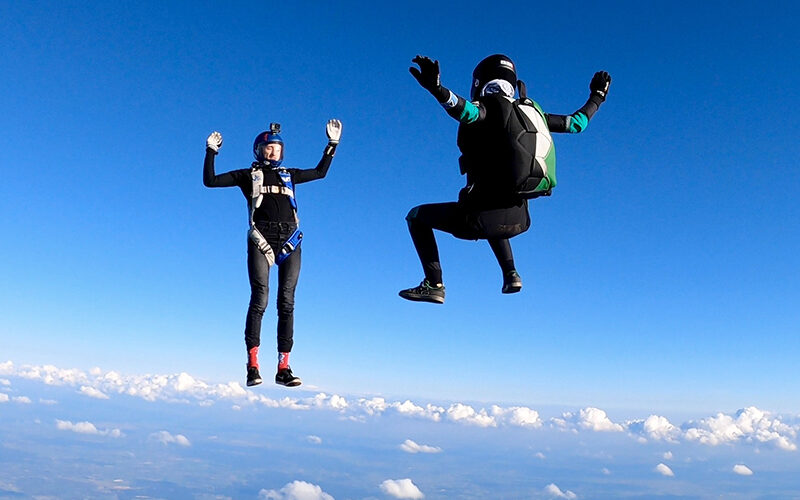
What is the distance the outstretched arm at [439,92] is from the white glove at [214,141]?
12.0 feet

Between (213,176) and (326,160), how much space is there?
5.43ft

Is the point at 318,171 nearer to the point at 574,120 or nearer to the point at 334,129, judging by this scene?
the point at 334,129

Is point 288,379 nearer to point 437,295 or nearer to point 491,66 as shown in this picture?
point 437,295

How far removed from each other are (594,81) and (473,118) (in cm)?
263

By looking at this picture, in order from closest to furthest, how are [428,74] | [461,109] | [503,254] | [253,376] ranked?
1. [428,74]
2. [461,109]
3. [503,254]
4. [253,376]

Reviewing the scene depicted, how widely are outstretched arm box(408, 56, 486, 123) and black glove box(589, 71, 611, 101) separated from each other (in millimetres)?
2490

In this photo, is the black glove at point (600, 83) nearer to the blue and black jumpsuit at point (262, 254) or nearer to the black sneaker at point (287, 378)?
the blue and black jumpsuit at point (262, 254)

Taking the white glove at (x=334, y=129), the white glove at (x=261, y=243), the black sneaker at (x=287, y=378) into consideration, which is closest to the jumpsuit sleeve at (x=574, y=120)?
the white glove at (x=334, y=129)

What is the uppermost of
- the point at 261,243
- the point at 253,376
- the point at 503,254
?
the point at 261,243

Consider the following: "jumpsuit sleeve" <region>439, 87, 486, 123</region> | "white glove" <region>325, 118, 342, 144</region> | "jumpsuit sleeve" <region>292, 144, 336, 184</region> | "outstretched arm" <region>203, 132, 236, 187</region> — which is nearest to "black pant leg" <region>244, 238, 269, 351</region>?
"outstretched arm" <region>203, 132, 236, 187</region>

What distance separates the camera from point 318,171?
898 centimetres

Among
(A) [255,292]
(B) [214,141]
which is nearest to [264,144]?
(B) [214,141]

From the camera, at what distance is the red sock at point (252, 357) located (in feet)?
26.7

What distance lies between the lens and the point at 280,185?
8.59m
